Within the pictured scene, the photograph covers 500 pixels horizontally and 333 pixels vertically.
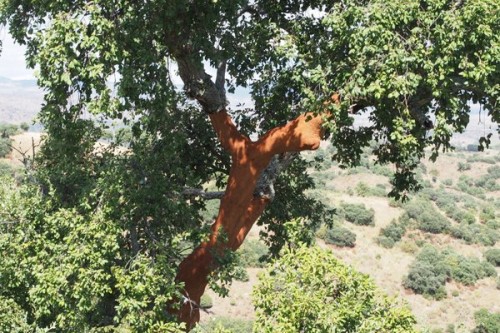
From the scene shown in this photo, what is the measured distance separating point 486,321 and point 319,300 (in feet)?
89.8

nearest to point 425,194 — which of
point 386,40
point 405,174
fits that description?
point 405,174

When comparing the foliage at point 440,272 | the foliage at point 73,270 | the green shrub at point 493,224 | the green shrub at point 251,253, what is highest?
the green shrub at point 493,224

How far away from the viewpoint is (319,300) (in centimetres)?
682

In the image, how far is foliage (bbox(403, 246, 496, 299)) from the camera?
3600 cm

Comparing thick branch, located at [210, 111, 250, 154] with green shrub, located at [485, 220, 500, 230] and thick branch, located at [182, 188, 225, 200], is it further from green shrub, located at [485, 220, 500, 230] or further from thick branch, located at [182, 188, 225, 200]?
green shrub, located at [485, 220, 500, 230]

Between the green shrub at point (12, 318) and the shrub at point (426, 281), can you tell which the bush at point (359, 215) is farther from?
the green shrub at point (12, 318)

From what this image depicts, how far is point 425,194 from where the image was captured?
57.6m

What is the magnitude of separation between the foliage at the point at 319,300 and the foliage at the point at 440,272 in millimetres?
30851

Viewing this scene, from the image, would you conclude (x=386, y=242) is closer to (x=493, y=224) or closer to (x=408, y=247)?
(x=408, y=247)

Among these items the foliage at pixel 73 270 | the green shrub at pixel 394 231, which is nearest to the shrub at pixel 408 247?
the green shrub at pixel 394 231

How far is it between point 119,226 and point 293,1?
6163 mm

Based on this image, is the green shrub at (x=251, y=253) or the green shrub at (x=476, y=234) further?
the green shrub at (x=476, y=234)

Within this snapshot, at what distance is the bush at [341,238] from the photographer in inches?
1641

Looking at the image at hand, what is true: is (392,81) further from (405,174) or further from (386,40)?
(405,174)
